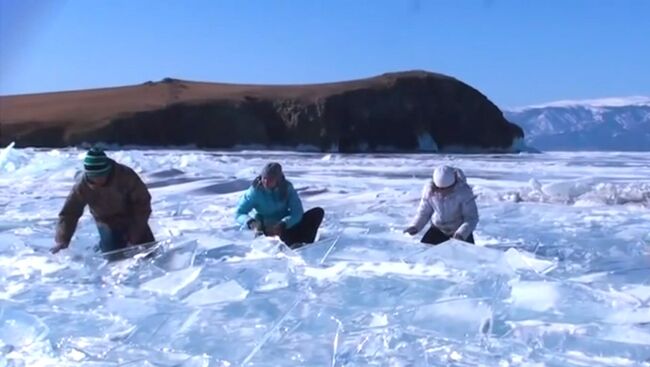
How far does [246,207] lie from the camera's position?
7.36m

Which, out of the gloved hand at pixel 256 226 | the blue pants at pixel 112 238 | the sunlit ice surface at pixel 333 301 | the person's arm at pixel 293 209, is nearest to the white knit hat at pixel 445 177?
the sunlit ice surface at pixel 333 301

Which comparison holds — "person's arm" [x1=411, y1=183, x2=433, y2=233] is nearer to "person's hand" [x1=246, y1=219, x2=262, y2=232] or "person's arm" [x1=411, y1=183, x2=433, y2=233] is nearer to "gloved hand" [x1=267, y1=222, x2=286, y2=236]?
"gloved hand" [x1=267, y1=222, x2=286, y2=236]

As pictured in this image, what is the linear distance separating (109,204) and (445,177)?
2.30m

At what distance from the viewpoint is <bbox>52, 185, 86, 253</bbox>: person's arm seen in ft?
21.6

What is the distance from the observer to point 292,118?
216ft

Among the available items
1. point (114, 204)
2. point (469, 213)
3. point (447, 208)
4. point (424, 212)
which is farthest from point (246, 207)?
point (469, 213)

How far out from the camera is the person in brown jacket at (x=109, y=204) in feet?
21.1

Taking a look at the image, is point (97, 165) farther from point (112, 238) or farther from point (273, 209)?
point (273, 209)

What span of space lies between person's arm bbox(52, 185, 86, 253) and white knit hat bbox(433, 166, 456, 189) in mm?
2425

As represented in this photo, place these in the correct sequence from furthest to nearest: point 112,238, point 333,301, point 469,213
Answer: point 469,213 < point 112,238 < point 333,301

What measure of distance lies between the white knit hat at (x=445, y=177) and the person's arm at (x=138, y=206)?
2000mm

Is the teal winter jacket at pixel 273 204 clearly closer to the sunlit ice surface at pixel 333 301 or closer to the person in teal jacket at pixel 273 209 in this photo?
the person in teal jacket at pixel 273 209

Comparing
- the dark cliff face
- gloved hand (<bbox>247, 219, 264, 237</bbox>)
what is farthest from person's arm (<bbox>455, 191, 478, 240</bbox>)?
the dark cliff face

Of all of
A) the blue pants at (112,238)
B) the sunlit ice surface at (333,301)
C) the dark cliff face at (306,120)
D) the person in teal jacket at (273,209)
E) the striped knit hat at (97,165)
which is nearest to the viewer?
the sunlit ice surface at (333,301)
